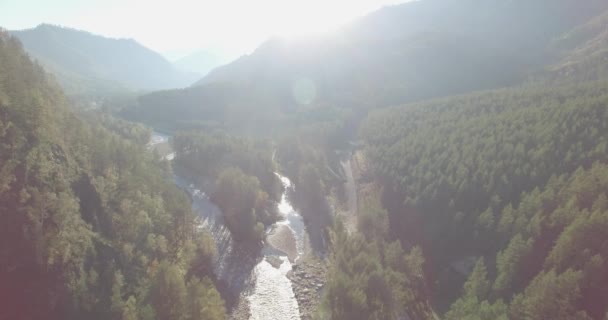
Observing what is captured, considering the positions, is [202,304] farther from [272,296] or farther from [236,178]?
[236,178]

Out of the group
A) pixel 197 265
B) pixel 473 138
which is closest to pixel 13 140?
pixel 197 265

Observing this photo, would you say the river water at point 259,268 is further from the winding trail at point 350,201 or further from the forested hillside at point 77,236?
the winding trail at point 350,201

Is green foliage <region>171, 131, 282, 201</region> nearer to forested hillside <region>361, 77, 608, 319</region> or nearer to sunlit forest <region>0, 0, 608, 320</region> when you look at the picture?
sunlit forest <region>0, 0, 608, 320</region>

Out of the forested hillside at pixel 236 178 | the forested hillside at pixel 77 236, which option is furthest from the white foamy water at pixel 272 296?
the forested hillside at pixel 236 178

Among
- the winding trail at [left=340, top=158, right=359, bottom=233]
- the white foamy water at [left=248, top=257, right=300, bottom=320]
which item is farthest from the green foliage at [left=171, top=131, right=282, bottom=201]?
the white foamy water at [left=248, top=257, right=300, bottom=320]

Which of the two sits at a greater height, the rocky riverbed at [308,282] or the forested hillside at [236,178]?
the forested hillside at [236,178]

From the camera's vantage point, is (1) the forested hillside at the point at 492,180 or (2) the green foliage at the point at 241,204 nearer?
(1) the forested hillside at the point at 492,180

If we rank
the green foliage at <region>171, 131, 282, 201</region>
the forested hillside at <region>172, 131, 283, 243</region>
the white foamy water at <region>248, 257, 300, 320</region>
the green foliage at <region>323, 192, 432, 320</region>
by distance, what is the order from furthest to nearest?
the green foliage at <region>171, 131, 282, 201</region> < the forested hillside at <region>172, 131, 283, 243</region> < the white foamy water at <region>248, 257, 300, 320</region> < the green foliage at <region>323, 192, 432, 320</region>
